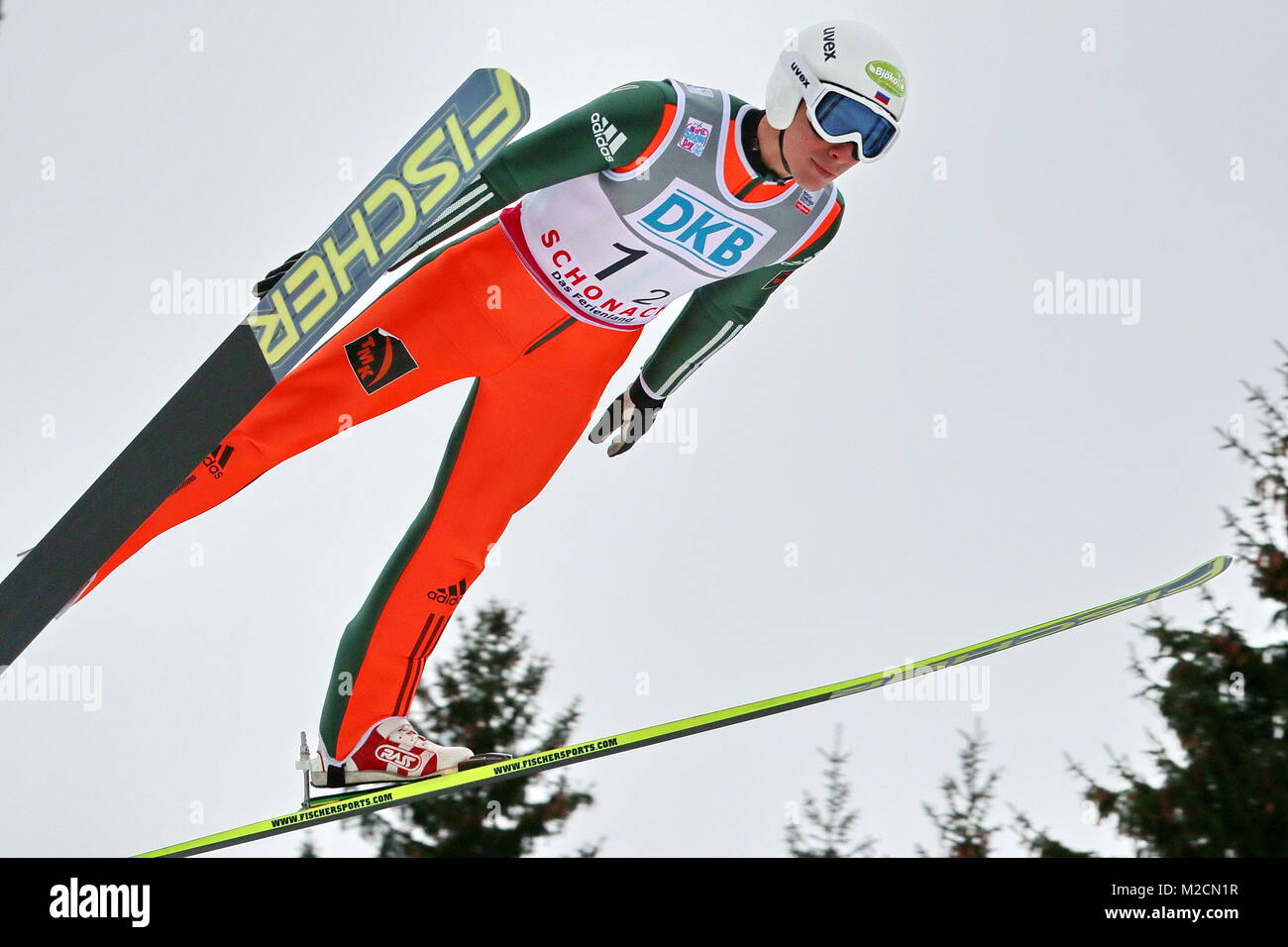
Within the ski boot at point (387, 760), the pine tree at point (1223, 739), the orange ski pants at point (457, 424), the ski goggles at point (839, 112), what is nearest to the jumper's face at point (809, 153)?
the ski goggles at point (839, 112)

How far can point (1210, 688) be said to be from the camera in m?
6.54

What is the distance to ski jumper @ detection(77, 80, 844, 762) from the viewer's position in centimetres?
342

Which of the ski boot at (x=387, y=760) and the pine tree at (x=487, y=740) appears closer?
the ski boot at (x=387, y=760)

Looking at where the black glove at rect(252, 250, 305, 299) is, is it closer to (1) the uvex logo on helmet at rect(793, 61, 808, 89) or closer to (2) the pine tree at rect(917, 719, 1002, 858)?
(1) the uvex logo on helmet at rect(793, 61, 808, 89)

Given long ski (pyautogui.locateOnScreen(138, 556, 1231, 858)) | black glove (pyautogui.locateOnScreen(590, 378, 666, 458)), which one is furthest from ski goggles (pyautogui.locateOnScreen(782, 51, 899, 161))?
long ski (pyautogui.locateOnScreen(138, 556, 1231, 858))

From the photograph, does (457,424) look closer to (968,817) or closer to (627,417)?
(627,417)

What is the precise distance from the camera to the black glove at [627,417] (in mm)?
4020

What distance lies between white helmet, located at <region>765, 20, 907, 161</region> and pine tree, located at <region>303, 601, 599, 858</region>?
4.96m

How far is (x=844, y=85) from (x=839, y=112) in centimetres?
7

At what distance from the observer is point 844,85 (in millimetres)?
3361

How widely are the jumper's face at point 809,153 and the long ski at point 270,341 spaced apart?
0.89 meters

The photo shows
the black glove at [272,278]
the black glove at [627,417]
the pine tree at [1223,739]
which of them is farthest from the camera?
the pine tree at [1223,739]

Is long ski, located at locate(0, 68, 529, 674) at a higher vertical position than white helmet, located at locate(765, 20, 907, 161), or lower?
lower

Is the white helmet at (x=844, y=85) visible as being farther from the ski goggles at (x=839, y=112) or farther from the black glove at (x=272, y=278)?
the black glove at (x=272, y=278)
